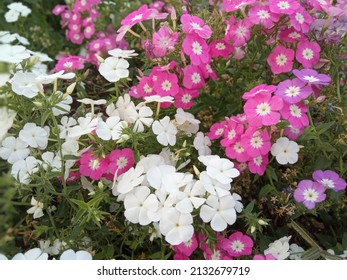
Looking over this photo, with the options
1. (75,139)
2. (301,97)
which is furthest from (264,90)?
(75,139)

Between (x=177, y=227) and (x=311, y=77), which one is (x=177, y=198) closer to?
(x=177, y=227)

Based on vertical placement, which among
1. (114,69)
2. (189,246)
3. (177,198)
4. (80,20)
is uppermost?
(114,69)

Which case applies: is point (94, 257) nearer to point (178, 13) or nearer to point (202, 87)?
point (202, 87)

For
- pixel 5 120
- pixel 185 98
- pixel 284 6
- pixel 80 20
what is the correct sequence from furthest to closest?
pixel 80 20
pixel 185 98
pixel 284 6
pixel 5 120

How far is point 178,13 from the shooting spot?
8.16ft

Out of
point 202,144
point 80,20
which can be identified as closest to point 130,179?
point 202,144

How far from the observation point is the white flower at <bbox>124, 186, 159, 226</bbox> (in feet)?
5.39

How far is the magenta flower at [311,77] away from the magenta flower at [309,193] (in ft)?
1.12

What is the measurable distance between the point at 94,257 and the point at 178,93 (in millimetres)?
673

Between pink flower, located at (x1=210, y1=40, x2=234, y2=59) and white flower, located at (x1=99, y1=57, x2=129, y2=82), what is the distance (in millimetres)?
337

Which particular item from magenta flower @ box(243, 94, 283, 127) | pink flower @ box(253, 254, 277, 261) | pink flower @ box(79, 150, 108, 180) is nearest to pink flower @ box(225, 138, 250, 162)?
magenta flower @ box(243, 94, 283, 127)

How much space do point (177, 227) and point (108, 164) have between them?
340mm

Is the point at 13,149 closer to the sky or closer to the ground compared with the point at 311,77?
closer to the ground

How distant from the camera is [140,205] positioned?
1.68 metres
